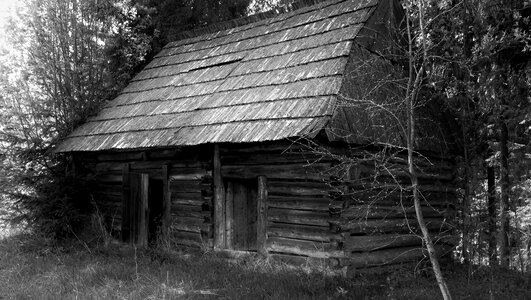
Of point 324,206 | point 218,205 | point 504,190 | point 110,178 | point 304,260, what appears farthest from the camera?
point 110,178

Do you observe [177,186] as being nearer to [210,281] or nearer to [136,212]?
[136,212]

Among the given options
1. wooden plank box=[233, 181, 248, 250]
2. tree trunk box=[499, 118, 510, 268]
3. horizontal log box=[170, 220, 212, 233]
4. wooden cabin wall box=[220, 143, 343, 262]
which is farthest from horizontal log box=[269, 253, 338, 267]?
tree trunk box=[499, 118, 510, 268]

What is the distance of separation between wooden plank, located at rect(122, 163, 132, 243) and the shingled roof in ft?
2.49

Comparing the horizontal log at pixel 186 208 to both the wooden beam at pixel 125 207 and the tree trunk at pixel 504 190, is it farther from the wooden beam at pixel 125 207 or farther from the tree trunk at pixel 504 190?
the tree trunk at pixel 504 190

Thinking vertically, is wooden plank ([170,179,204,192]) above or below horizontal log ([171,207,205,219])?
above

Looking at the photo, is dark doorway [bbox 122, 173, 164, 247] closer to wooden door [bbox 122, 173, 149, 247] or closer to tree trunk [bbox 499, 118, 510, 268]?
wooden door [bbox 122, 173, 149, 247]

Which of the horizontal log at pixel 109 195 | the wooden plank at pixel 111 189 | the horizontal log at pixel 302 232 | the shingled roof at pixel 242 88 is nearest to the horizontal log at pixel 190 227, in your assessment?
the horizontal log at pixel 302 232

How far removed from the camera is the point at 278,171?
7.77 metres

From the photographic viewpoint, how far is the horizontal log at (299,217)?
7230 mm

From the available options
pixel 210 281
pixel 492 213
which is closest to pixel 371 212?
pixel 210 281

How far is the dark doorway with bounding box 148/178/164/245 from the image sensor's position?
396 inches

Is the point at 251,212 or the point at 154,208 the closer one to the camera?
the point at 251,212

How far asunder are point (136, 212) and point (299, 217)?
374 centimetres

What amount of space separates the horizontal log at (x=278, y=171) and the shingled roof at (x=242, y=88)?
0.72 metres
